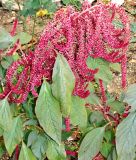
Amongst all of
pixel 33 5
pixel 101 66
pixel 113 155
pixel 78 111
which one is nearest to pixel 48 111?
pixel 78 111

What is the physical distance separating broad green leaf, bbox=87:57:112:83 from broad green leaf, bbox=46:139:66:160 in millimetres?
466

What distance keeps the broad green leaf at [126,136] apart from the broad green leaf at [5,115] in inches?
16.5

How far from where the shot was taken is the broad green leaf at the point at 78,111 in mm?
→ 1608

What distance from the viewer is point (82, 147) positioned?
185 cm

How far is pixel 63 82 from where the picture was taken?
1407 millimetres

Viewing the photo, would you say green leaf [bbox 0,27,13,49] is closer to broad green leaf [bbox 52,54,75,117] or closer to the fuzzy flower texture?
the fuzzy flower texture

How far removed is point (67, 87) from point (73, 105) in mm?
203

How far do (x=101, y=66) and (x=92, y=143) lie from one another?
42 cm

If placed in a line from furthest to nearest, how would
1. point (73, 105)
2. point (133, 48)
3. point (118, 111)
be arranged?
point (133, 48)
point (118, 111)
point (73, 105)

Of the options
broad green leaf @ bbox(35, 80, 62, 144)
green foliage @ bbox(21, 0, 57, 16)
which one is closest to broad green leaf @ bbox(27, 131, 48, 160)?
broad green leaf @ bbox(35, 80, 62, 144)

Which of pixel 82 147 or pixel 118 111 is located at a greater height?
pixel 118 111

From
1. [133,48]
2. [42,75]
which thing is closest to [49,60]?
[42,75]

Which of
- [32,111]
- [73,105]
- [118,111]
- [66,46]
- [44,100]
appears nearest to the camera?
[66,46]

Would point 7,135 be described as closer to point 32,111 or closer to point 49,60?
point 32,111
